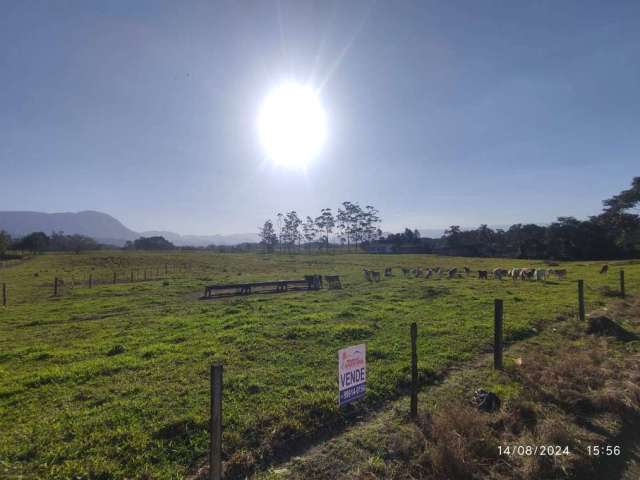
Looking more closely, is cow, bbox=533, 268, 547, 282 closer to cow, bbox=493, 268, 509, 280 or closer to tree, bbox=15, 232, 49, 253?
cow, bbox=493, 268, 509, 280

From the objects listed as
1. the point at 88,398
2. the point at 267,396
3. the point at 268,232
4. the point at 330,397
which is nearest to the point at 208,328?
the point at 88,398

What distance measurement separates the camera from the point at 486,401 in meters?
5.33

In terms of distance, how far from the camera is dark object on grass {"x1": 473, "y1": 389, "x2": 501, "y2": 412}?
5.27 metres

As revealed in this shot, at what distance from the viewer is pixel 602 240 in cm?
5706

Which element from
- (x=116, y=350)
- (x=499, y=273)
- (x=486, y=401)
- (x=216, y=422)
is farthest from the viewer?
(x=499, y=273)

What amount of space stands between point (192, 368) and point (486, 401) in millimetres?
6056

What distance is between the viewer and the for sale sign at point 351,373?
4555mm

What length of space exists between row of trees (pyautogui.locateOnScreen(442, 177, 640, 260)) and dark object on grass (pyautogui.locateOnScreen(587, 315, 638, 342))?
1754 inches

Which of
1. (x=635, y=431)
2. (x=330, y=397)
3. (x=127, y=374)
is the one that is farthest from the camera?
(x=127, y=374)

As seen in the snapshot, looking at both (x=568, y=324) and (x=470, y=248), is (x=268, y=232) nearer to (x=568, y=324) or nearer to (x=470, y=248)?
(x=470, y=248)

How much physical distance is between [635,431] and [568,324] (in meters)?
6.47

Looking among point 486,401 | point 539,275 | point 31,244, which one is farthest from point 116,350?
point 31,244
